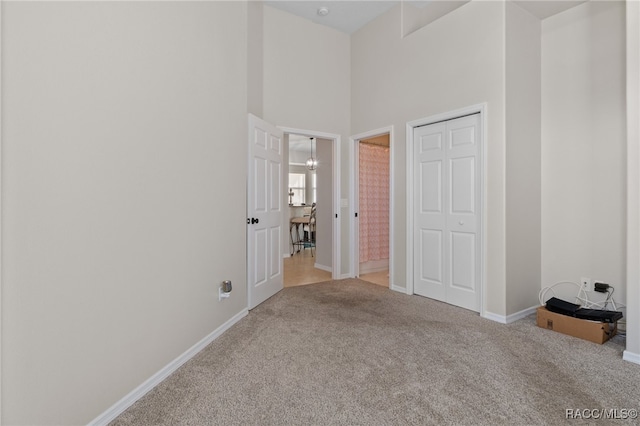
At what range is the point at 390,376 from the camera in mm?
2105

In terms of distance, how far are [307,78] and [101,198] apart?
346 cm

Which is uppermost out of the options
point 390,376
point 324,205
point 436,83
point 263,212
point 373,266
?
point 436,83

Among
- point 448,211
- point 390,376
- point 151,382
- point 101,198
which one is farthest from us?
point 448,211

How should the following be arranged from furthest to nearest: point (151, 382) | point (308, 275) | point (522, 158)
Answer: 1. point (308, 275)
2. point (522, 158)
3. point (151, 382)

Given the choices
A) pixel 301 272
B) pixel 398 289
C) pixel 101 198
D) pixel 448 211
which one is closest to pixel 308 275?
pixel 301 272

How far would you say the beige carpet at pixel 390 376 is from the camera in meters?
1.74

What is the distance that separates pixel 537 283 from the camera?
3430 mm

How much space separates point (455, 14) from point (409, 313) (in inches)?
120

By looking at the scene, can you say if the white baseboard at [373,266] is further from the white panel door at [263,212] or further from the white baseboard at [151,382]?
the white baseboard at [151,382]

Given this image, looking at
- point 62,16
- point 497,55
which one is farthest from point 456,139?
point 62,16

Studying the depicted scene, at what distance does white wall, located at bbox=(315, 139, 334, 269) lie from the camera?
17.9 feet

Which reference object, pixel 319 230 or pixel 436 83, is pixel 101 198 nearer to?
pixel 436 83

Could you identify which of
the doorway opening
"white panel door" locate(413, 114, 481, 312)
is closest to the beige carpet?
"white panel door" locate(413, 114, 481, 312)

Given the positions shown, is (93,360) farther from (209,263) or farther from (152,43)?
(152,43)
